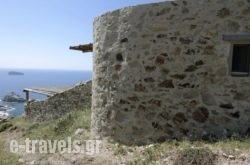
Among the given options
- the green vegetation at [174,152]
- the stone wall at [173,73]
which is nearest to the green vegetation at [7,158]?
the green vegetation at [174,152]

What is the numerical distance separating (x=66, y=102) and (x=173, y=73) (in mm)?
10212

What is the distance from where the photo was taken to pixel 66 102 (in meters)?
17.6

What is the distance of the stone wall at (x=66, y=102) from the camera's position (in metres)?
17.2

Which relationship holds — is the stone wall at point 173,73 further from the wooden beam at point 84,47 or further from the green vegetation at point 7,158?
the wooden beam at point 84,47

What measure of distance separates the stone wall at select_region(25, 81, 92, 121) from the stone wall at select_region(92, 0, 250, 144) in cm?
771

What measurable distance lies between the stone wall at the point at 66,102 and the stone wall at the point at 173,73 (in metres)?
7.71

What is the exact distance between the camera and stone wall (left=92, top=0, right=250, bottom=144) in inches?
312

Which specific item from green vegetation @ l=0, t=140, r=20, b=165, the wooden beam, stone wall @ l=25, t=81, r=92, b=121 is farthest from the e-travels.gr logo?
the wooden beam

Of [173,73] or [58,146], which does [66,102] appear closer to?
[58,146]

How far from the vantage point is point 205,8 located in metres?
8.03

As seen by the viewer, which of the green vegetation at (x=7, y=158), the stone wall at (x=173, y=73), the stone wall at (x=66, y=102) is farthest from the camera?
the stone wall at (x=66, y=102)

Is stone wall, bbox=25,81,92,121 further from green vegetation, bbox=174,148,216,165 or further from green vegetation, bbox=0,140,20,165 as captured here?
green vegetation, bbox=174,148,216,165

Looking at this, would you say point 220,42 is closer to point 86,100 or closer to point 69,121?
point 69,121

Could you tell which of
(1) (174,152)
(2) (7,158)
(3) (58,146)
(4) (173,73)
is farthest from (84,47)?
(1) (174,152)
